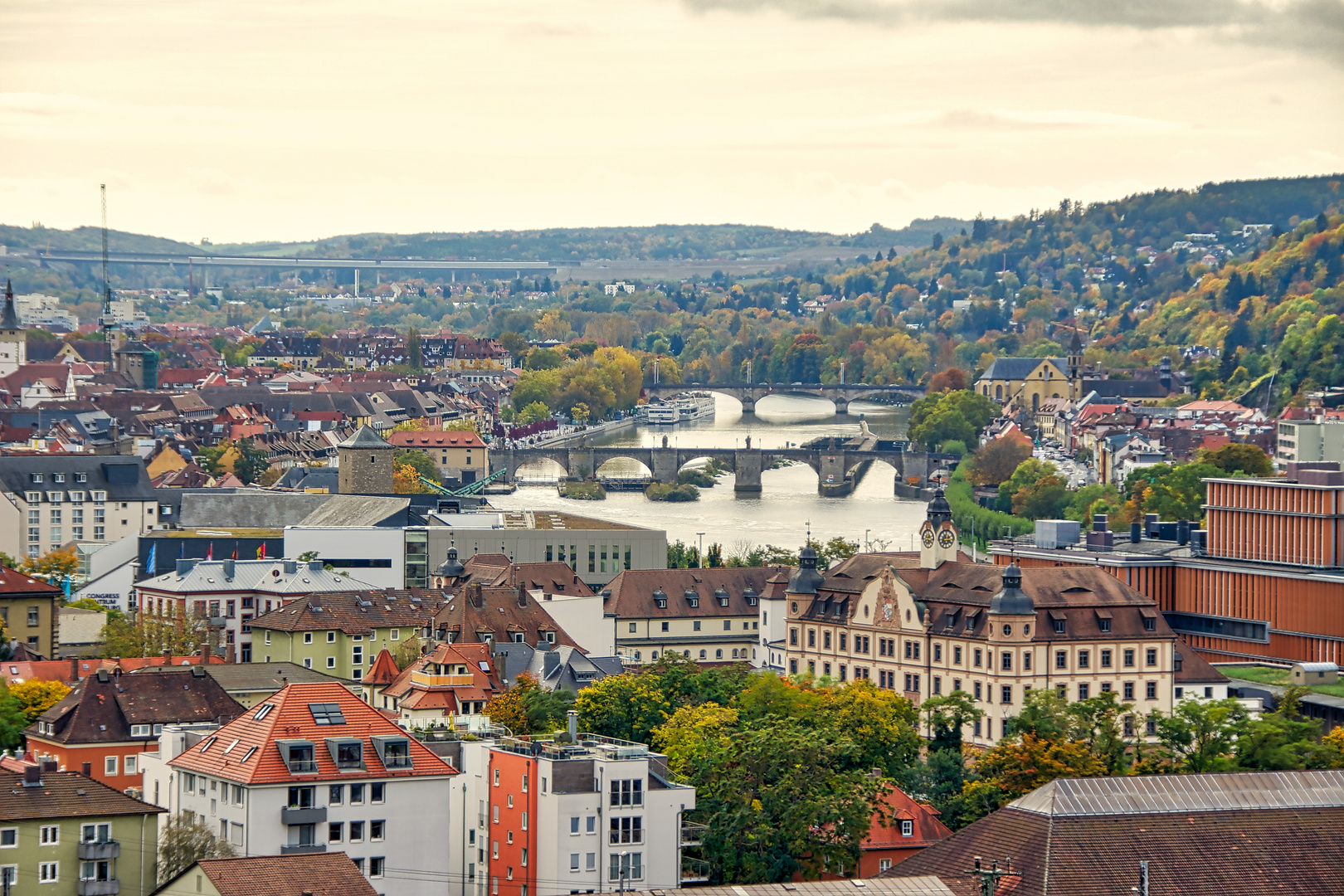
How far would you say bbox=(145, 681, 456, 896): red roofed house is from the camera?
101 feet

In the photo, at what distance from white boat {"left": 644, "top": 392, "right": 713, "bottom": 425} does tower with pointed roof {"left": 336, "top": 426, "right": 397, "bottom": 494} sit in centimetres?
8250

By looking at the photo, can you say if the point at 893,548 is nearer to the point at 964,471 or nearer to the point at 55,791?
the point at 964,471

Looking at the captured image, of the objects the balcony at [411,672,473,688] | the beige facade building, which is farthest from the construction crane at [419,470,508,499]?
the balcony at [411,672,473,688]

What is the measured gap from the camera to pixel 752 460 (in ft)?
365

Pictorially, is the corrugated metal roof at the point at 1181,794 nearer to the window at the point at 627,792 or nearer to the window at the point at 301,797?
the window at the point at 627,792

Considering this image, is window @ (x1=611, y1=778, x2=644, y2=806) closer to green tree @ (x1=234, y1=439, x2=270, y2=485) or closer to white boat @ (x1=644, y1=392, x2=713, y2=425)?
green tree @ (x1=234, y1=439, x2=270, y2=485)

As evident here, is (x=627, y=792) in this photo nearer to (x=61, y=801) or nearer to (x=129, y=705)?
(x=61, y=801)

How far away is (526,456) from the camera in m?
120

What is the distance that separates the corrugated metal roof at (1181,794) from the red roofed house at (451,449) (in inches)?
3303

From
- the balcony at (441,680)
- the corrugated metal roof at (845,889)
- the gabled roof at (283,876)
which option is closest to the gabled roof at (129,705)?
the balcony at (441,680)

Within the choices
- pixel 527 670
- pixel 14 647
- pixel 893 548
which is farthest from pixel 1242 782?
pixel 893 548

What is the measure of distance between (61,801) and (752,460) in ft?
270

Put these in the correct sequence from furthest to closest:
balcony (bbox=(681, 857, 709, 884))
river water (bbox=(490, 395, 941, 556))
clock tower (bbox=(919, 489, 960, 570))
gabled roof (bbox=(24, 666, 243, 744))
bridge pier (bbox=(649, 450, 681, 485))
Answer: bridge pier (bbox=(649, 450, 681, 485)), river water (bbox=(490, 395, 941, 556)), clock tower (bbox=(919, 489, 960, 570)), gabled roof (bbox=(24, 666, 243, 744)), balcony (bbox=(681, 857, 709, 884))

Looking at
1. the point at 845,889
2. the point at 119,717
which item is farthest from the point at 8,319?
the point at 845,889
